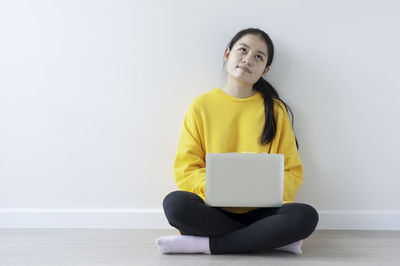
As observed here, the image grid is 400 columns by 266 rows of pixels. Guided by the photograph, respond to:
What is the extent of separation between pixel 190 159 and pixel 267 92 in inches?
15.8

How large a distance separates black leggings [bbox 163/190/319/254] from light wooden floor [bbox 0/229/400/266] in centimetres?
4

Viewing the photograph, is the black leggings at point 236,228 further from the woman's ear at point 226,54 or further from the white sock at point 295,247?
the woman's ear at point 226,54

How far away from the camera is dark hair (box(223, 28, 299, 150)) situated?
4.96 ft

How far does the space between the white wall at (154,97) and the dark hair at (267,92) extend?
5 centimetres

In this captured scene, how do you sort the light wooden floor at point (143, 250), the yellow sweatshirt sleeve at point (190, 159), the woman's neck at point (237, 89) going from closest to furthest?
the light wooden floor at point (143, 250)
the yellow sweatshirt sleeve at point (190, 159)
the woman's neck at point (237, 89)

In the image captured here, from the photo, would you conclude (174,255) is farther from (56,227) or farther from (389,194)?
(389,194)

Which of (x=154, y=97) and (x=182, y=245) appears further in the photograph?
(x=154, y=97)

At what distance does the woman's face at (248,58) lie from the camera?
1.52 metres

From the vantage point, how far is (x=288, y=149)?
154 centimetres

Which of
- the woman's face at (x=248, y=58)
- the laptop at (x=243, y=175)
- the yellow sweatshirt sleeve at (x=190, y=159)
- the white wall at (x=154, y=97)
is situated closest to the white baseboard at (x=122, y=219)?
the white wall at (x=154, y=97)

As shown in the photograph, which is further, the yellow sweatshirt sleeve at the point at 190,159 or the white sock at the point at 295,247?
the yellow sweatshirt sleeve at the point at 190,159

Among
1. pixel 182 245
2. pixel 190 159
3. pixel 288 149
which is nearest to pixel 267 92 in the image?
pixel 288 149

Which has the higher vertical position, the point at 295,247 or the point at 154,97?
the point at 154,97

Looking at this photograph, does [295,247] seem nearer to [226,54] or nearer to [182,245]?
[182,245]
